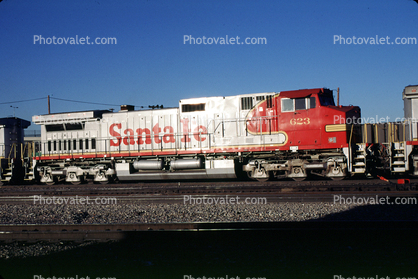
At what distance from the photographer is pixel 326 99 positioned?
13.0 meters

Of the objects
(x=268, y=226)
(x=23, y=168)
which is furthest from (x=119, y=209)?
(x=23, y=168)

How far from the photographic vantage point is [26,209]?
9.20 metres

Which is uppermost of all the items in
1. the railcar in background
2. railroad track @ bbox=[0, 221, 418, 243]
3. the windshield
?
the windshield

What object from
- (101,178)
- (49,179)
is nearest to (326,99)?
(101,178)

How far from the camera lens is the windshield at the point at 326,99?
12.7 meters

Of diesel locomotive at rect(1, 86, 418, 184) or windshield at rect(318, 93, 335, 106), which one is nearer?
diesel locomotive at rect(1, 86, 418, 184)

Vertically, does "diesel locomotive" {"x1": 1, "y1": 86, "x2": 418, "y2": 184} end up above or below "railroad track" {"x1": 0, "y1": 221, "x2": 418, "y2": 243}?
above

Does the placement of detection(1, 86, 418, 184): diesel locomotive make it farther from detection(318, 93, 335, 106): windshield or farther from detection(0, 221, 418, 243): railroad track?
detection(0, 221, 418, 243): railroad track

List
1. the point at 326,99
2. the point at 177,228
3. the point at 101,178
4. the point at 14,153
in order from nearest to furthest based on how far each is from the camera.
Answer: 1. the point at 177,228
2. the point at 326,99
3. the point at 101,178
4. the point at 14,153

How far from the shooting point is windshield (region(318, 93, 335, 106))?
1272cm

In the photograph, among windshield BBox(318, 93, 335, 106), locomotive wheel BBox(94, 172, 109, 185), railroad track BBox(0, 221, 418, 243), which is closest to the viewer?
railroad track BBox(0, 221, 418, 243)

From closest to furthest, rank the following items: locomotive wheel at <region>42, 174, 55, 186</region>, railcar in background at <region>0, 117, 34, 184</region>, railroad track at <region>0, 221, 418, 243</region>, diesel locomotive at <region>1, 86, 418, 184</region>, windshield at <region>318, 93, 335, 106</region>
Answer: railroad track at <region>0, 221, 418, 243</region> < diesel locomotive at <region>1, 86, 418, 184</region> < windshield at <region>318, 93, 335, 106</region> < locomotive wheel at <region>42, 174, 55, 186</region> < railcar in background at <region>0, 117, 34, 184</region>

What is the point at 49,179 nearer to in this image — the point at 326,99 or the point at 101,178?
the point at 101,178

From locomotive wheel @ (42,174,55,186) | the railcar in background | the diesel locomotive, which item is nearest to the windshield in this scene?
the diesel locomotive
